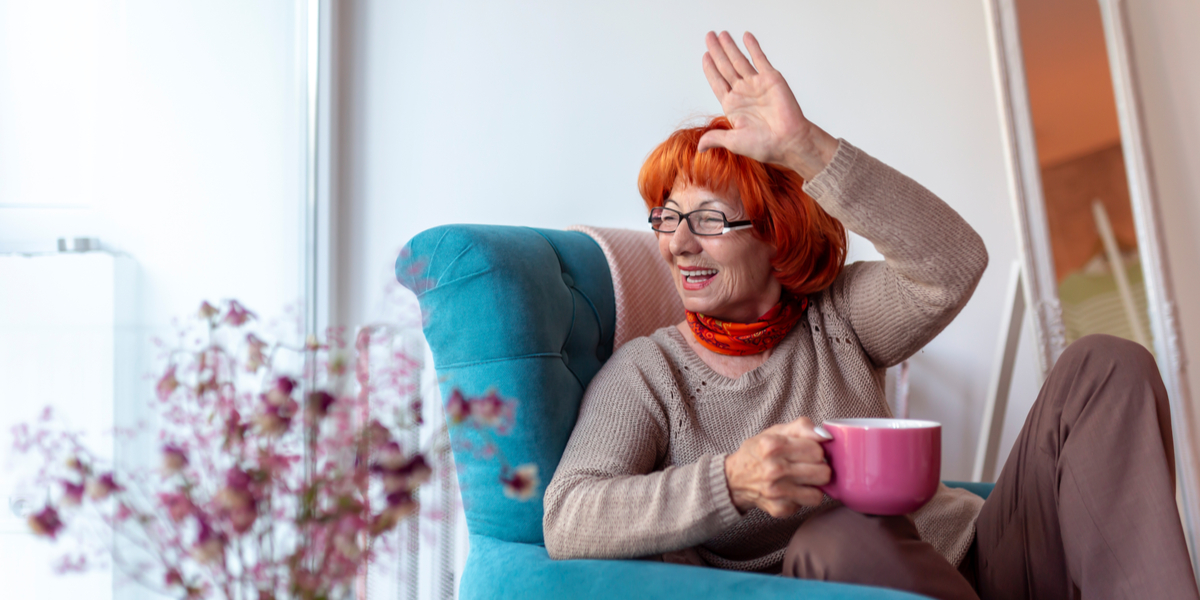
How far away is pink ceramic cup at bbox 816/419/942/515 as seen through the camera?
79cm

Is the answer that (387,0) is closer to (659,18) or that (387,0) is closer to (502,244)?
(659,18)

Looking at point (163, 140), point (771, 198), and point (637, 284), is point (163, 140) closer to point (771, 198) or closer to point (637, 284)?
point (637, 284)

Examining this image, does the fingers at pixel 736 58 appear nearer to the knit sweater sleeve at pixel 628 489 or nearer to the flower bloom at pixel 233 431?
the knit sweater sleeve at pixel 628 489

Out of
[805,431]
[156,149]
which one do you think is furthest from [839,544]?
[156,149]

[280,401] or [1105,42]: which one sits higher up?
[1105,42]

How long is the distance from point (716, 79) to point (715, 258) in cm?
26

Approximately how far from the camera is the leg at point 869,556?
2.85 feet

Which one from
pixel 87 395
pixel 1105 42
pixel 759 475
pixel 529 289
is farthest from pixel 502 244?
pixel 1105 42

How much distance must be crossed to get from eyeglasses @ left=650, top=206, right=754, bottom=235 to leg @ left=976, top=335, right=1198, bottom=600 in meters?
0.49

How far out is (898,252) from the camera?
108 cm

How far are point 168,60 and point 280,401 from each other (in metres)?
1.23

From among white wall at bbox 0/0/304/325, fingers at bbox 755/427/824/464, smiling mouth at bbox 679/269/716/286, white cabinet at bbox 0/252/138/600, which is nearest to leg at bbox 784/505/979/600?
fingers at bbox 755/427/824/464

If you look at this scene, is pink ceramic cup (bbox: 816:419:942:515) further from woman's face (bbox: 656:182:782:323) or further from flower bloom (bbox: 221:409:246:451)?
flower bloom (bbox: 221:409:246:451)

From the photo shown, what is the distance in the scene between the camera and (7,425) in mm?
1001
